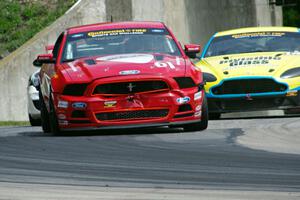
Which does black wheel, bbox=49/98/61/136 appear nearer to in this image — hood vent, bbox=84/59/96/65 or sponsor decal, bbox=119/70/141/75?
hood vent, bbox=84/59/96/65

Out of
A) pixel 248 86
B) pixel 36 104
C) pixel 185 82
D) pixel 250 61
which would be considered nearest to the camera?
pixel 185 82

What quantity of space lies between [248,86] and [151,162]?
7501mm

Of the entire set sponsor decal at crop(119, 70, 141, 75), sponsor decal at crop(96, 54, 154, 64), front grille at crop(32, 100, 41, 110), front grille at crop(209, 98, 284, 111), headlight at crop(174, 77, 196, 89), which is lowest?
front grille at crop(32, 100, 41, 110)

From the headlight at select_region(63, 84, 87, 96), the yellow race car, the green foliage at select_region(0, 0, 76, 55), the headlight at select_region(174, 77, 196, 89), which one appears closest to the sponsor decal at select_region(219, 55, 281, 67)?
the yellow race car

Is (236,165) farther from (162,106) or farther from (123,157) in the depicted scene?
(162,106)

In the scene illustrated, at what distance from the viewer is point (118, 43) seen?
591 inches

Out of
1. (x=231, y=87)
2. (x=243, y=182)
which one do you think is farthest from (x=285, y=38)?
(x=243, y=182)

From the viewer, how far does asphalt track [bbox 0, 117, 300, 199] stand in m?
8.30

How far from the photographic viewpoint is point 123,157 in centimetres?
1015

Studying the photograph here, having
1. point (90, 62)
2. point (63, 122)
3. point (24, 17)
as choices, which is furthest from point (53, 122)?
point (24, 17)

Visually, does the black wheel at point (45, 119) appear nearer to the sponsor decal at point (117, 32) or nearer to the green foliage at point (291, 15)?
the sponsor decal at point (117, 32)

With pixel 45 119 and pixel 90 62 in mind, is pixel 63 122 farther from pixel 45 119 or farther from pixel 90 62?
pixel 45 119

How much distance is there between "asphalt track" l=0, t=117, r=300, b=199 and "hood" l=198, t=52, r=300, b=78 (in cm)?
389

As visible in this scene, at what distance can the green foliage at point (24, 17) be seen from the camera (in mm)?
29297
